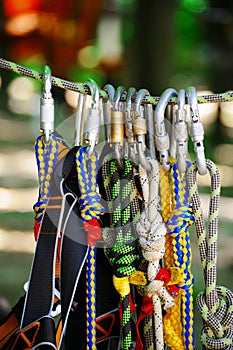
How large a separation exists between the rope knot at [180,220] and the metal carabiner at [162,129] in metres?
0.06

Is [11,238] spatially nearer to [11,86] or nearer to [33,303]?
[33,303]

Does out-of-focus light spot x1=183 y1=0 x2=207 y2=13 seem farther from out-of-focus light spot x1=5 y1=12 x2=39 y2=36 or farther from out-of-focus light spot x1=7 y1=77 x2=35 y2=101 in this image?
out-of-focus light spot x1=7 y1=77 x2=35 y2=101

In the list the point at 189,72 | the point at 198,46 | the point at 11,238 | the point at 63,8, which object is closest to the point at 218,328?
the point at 11,238

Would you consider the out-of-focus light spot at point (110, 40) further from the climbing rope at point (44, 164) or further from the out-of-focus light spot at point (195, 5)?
the climbing rope at point (44, 164)

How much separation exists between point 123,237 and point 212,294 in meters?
0.12

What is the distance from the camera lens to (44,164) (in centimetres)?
84

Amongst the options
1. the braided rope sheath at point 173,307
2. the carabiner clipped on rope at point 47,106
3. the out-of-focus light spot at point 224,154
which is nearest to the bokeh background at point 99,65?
the out-of-focus light spot at point 224,154

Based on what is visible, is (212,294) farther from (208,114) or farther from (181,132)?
(208,114)

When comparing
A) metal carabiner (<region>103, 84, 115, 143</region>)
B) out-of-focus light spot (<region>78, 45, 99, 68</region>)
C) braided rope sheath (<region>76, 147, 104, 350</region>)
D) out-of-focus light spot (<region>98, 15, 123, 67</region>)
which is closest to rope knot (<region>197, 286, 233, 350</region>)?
braided rope sheath (<region>76, 147, 104, 350</region>)

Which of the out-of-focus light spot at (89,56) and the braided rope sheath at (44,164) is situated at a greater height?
the out-of-focus light spot at (89,56)

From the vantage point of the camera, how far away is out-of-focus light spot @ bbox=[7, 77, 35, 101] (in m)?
5.62

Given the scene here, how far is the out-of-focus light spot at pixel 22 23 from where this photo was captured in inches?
220

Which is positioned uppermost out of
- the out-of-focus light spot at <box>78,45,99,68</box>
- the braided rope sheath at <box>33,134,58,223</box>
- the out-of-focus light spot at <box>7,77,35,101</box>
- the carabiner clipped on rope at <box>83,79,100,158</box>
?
the out-of-focus light spot at <box>78,45,99,68</box>

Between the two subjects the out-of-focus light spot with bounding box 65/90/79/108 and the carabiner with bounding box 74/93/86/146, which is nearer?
the carabiner with bounding box 74/93/86/146
